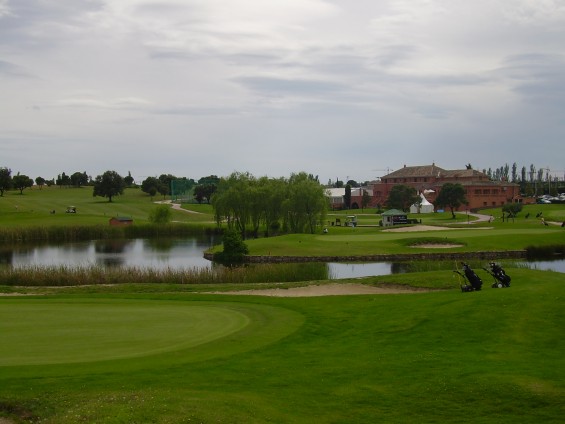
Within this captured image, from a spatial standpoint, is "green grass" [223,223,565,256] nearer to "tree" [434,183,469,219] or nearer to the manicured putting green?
the manicured putting green

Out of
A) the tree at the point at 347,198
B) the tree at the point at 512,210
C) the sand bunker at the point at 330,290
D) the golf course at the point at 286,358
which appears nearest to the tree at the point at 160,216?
the tree at the point at 512,210

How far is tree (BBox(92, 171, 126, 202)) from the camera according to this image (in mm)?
146500

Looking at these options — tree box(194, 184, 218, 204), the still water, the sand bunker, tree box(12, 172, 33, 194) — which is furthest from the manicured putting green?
tree box(12, 172, 33, 194)

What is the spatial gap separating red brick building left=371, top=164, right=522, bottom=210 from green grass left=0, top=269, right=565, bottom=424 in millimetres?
116061

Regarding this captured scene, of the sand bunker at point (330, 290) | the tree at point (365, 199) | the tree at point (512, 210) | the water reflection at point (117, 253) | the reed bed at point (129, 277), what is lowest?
the water reflection at point (117, 253)

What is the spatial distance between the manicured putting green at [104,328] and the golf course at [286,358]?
2.0 inches

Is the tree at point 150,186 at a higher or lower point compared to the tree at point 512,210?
higher

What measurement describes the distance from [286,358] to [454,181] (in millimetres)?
131869

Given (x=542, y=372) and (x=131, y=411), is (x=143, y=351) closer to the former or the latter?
(x=131, y=411)

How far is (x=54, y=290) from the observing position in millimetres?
30062

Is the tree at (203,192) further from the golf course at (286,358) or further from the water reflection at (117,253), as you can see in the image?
the golf course at (286,358)

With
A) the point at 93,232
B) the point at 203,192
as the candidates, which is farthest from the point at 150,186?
the point at 93,232

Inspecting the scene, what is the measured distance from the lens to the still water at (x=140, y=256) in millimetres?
47969

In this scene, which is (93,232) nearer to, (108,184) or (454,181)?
(108,184)
